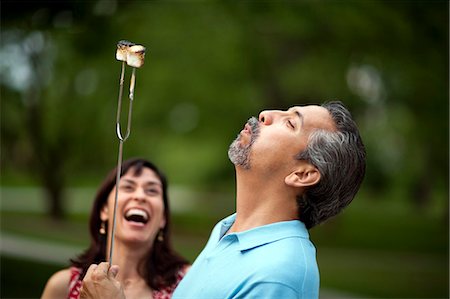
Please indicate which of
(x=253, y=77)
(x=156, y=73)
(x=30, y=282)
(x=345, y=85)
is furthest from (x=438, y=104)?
(x=30, y=282)

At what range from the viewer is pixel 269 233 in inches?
89.7

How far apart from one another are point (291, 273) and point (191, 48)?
10.7 m

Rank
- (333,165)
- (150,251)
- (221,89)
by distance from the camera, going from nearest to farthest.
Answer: (333,165), (150,251), (221,89)

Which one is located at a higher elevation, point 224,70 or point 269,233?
point 224,70

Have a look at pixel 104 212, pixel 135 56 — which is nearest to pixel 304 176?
pixel 135 56

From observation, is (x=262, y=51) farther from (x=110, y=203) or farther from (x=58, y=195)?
(x=110, y=203)

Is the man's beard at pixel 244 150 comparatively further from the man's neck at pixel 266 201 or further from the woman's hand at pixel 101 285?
the woman's hand at pixel 101 285

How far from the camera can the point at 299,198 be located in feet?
7.82

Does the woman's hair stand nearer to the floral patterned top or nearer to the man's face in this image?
the floral patterned top

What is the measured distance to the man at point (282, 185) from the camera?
7.34ft

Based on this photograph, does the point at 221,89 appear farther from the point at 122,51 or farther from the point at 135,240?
the point at 122,51

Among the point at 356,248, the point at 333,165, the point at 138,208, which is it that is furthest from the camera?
the point at 356,248

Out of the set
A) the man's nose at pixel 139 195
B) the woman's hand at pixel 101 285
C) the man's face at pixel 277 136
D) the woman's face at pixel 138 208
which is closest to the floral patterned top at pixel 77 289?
the woman's face at pixel 138 208

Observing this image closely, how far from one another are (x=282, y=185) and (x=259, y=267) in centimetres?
35
